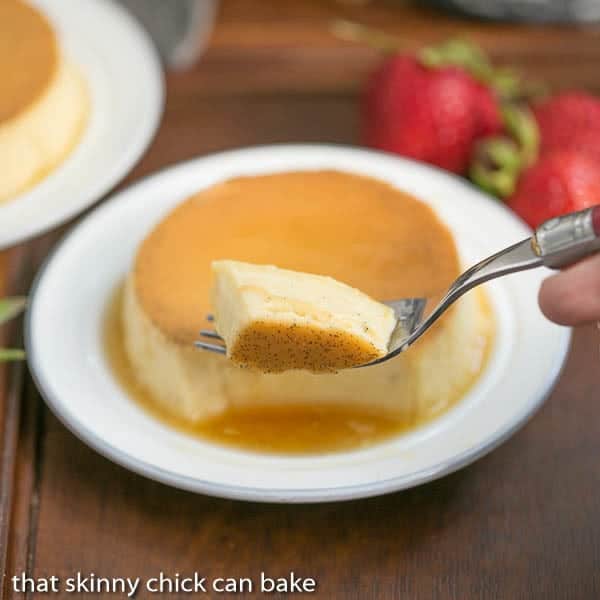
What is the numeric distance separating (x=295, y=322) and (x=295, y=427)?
0.21m

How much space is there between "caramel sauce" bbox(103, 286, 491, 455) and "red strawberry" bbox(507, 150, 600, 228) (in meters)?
0.32

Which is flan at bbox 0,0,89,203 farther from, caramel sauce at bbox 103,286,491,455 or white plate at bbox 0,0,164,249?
caramel sauce at bbox 103,286,491,455

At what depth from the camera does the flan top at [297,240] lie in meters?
1.18

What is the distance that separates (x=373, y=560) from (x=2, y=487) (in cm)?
42

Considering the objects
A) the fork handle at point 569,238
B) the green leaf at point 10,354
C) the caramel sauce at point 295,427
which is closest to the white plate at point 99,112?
the green leaf at point 10,354

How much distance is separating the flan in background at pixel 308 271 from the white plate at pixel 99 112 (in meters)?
0.17

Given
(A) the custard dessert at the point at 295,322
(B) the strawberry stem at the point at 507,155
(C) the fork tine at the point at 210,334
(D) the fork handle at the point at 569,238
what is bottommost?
(D) the fork handle at the point at 569,238

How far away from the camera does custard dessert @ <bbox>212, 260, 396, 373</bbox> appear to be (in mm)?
989

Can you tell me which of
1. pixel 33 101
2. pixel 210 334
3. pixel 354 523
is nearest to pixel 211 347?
pixel 210 334

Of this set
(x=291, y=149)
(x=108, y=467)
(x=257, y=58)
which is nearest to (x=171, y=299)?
(x=108, y=467)

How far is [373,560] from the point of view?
107cm

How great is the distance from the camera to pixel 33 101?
1.44 metres

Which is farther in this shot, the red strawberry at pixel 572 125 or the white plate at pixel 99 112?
the red strawberry at pixel 572 125

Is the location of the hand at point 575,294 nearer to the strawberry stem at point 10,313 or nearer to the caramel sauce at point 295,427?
the caramel sauce at point 295,427
